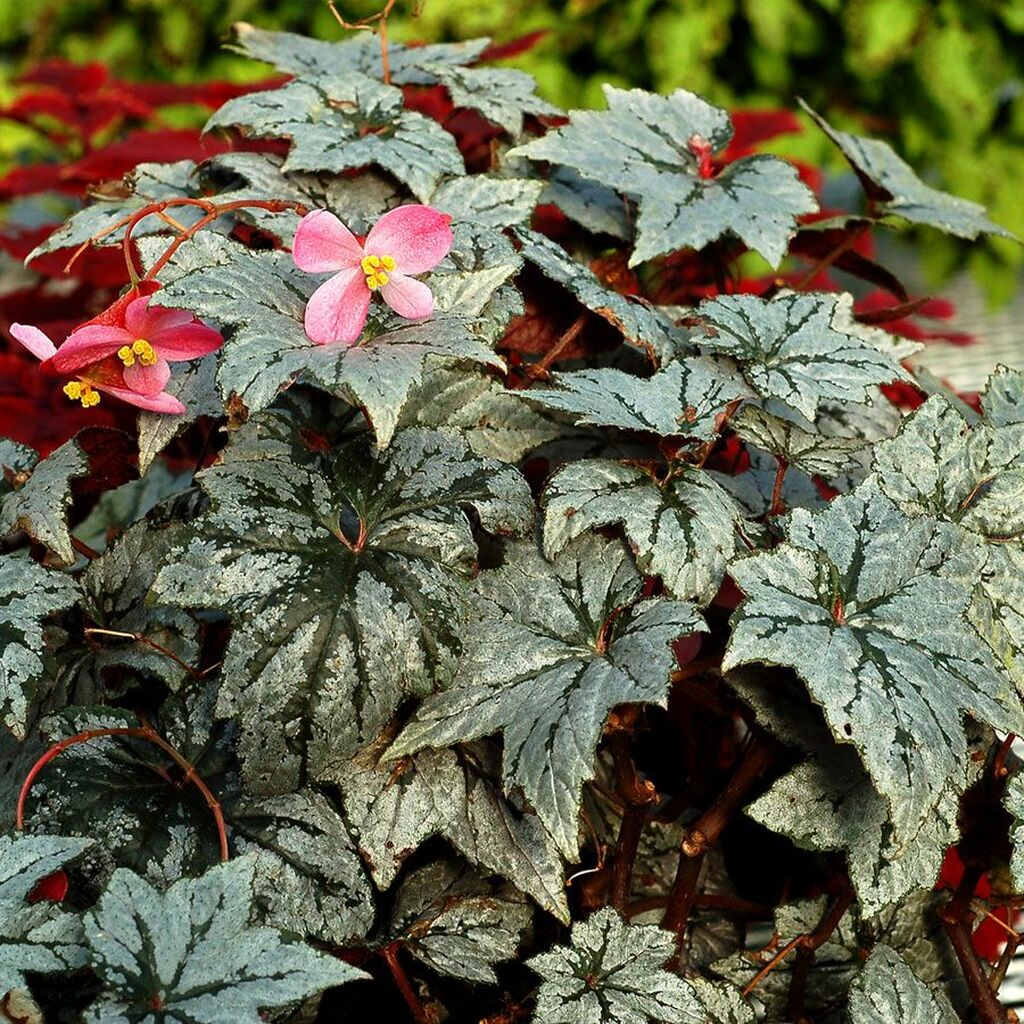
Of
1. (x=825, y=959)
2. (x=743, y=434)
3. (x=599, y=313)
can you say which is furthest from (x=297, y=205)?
(x=825, y=959)

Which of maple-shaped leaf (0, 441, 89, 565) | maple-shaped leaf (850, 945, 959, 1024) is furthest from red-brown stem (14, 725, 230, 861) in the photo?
maple-shaped leaf (850, 945, 959, 1024)

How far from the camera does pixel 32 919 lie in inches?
27.5

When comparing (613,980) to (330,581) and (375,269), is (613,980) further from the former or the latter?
(375,269)

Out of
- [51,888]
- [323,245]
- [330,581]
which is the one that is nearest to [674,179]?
[323,245]

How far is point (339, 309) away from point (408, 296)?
0.05 meters

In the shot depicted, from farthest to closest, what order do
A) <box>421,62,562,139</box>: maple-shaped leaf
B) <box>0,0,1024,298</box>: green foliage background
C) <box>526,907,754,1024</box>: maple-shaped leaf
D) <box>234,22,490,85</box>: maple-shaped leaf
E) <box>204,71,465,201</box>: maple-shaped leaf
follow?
1. <box>0,0,1024,298</box>: green foliage background
2. <box>234,22,490,85</box>: maple-shaped leaf
3. <box>421,62,562,139</box>: maple-shaped leaf
4. <box>204,71,465,201</box>: maple-shaped leaf
5. <box>526,907,754,1024</box>: maple-shaped leaf

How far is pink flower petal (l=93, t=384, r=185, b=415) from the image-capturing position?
0.83 meters

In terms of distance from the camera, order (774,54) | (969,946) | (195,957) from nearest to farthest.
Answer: (195,957) → (969,946) → (774,54)

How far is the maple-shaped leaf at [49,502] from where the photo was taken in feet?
2.71

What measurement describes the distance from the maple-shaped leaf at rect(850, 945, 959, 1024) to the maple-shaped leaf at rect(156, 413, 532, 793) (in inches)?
14.6

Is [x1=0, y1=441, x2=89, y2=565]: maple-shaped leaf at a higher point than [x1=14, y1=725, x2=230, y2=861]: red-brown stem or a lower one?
higher

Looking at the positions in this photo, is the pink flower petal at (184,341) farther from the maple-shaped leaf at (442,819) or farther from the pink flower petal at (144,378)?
the maple-shaped leaf at (442,819)

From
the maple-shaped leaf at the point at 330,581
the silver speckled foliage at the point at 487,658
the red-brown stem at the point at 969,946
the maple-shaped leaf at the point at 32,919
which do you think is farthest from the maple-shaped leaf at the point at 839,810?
the maple-shaped leaf at the point at 32,919

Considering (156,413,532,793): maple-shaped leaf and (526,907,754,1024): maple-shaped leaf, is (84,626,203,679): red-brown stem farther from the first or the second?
(526,907,754,1024): maple-shaped leaf
